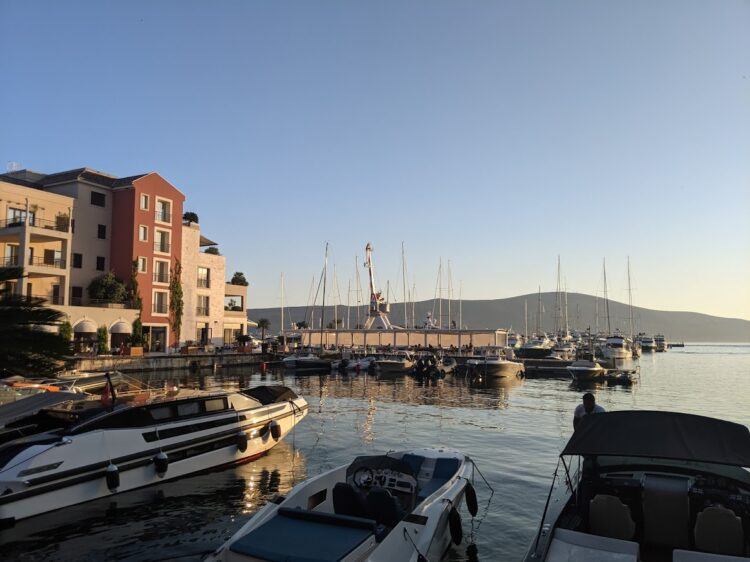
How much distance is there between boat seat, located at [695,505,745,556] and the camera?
6625mm

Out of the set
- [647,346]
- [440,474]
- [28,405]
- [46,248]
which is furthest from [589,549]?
[647,346]

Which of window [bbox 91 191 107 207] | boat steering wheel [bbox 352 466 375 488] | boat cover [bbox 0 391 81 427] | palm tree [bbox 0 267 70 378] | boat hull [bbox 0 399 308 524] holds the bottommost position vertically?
boat hull [bbox 0 399 308 524]

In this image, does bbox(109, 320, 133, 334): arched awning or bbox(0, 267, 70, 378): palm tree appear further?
bbox(109, 320, 133, 334): arched awning

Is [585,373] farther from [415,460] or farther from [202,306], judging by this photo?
[415,460]

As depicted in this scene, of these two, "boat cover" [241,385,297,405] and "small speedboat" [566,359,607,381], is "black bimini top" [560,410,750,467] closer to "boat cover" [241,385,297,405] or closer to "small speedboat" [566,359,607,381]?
"boat cover" [241,385,297,405]

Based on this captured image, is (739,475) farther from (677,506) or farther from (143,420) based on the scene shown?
(143,420)

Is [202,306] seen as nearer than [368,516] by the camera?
No

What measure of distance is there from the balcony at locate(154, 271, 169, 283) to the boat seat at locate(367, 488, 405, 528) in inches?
2056

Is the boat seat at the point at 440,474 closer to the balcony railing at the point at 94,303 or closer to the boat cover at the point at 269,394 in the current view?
the boat cover at the point at 269,394

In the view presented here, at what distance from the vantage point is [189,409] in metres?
16.0

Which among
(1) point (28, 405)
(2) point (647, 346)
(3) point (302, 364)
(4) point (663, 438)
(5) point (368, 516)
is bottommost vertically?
(2) point (647, 346)

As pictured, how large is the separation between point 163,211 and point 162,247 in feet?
12.0

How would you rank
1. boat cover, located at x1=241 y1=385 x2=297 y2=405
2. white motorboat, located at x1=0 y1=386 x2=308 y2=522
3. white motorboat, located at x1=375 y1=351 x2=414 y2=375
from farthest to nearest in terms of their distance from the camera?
white motorboat, located at x1=375 y1=351 x2=414 y2=375, boat cover, located at x1=241 y1=385 x2=297 y2=405, white motorboat, located at x1=0 y1=386 x2=308 y2=522

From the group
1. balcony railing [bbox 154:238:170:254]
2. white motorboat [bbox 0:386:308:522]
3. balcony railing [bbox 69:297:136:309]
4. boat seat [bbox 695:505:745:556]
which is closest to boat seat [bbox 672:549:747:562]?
boat seat [bbox 695:505:745:556]
